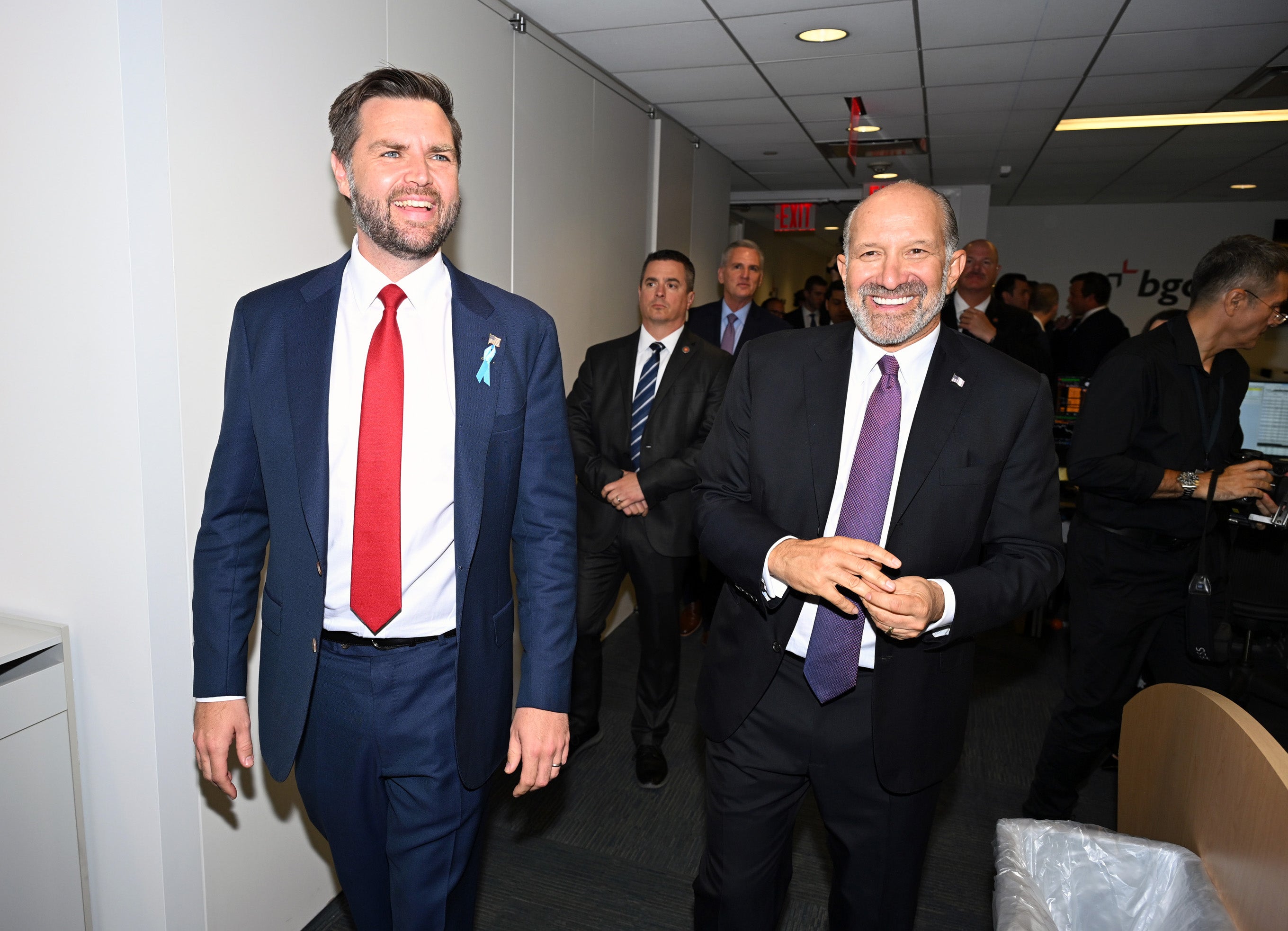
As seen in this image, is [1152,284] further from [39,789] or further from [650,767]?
[39,789]

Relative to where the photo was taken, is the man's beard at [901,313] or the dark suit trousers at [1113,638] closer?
the man's beard at [901,313]

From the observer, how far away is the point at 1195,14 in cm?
346

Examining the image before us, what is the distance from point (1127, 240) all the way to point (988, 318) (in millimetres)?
6822

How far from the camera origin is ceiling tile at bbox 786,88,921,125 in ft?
15.9

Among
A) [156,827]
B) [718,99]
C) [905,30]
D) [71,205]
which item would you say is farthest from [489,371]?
[718,99]

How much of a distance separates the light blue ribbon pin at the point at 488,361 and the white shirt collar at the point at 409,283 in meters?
0.13

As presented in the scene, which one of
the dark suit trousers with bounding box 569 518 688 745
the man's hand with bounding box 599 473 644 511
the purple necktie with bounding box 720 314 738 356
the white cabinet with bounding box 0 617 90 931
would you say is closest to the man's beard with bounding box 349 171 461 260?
the white cabinet with bounding box 0 617 90 931

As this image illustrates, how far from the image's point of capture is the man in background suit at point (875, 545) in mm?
1583

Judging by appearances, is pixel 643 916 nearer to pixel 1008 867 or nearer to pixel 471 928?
pixel 471 928

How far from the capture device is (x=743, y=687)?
5.60 feet

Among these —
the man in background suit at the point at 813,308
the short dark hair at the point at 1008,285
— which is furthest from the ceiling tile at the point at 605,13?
the man in background suit at the point at 813,308

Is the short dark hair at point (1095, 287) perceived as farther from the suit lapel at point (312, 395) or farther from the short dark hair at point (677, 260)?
the suit lapel at point (312, 395)

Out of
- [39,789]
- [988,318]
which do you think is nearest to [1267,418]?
[988,318]

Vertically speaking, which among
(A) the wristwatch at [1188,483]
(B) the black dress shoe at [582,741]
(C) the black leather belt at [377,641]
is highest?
(A) the wristwatch at [1188,483]
